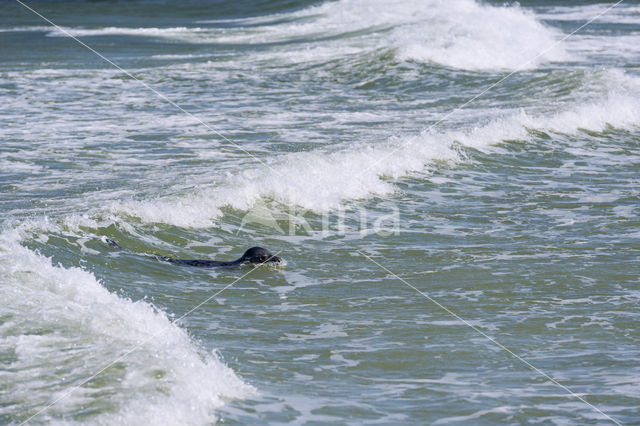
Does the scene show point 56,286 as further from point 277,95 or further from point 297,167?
point 277,95

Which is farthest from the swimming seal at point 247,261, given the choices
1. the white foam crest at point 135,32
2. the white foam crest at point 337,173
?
the white foam crest at point 135,32

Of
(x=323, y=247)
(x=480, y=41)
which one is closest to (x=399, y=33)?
(x=480, y=41)

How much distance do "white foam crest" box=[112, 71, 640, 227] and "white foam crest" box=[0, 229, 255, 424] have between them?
281cm

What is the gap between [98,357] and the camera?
16.1 ft

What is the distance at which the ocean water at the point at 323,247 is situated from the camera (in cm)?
477

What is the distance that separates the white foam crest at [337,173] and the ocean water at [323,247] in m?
0.04

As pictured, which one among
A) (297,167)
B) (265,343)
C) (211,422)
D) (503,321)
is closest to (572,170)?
(297,167)

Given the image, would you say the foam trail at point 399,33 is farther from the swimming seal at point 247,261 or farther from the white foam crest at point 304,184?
the swimming seal at point 247,261

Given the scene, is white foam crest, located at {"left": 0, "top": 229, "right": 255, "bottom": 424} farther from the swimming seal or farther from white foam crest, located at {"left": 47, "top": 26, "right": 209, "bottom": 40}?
white foam crest, located at {"left": 47, "top": 26, "right": 209, "bottom": 40}

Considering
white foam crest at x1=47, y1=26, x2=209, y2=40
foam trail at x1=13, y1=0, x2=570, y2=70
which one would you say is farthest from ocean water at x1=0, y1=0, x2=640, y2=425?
white foam crest at x1=47, y1=26, x2=209, y2=40

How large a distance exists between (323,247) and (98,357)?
3490 millimetres

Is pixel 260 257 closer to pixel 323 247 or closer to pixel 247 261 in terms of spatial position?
pixel 247 261

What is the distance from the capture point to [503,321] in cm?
609

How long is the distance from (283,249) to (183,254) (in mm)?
883
